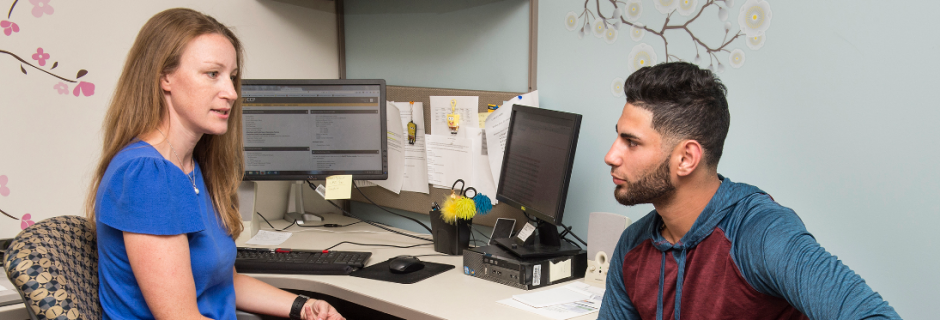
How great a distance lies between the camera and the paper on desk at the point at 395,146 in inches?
86.0

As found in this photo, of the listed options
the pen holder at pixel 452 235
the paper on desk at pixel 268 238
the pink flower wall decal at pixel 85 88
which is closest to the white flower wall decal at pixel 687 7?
the pen holder at pixel 452 235

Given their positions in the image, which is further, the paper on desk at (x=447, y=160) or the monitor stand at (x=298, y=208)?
the monitor stand at (x=298, y=208)

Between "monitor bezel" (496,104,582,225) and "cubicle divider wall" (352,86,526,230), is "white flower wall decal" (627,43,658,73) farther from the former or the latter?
"cubicle divider wall" (352,86,526,230)

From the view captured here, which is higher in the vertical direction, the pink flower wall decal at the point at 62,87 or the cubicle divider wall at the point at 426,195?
the pink flower wall decal at the point at 62,87

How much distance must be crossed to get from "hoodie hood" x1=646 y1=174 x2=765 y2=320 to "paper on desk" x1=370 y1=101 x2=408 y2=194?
1228mm

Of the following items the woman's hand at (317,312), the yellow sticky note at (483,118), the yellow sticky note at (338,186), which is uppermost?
the yellow sticky note at (483,118)

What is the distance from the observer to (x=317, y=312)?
1387 mm

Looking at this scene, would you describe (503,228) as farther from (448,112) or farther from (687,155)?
(687,155)

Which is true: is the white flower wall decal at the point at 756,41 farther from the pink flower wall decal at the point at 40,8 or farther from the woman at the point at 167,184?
the pink flower wall decal at the point at 40,8

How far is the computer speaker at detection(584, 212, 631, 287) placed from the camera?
150cm

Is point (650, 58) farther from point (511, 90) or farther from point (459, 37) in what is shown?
point (459, 37)

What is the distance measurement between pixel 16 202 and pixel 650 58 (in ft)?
5.70

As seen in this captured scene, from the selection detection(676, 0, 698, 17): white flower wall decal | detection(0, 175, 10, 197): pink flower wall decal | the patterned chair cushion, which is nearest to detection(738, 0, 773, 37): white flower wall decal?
detection(676, 0, 698, 17): white flower wall decal

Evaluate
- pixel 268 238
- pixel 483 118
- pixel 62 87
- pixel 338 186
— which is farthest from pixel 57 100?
pixel 483 118
